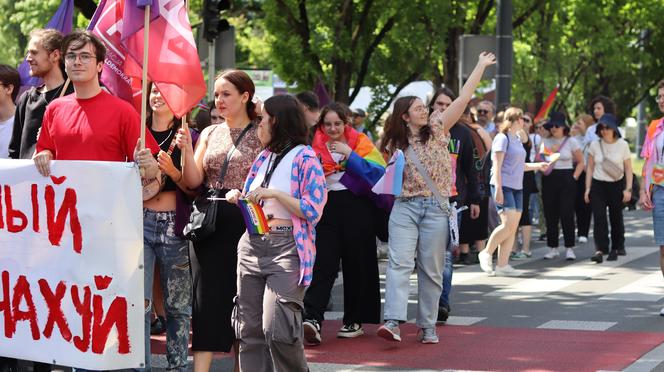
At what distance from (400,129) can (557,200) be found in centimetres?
774

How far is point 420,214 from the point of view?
9.88 meters

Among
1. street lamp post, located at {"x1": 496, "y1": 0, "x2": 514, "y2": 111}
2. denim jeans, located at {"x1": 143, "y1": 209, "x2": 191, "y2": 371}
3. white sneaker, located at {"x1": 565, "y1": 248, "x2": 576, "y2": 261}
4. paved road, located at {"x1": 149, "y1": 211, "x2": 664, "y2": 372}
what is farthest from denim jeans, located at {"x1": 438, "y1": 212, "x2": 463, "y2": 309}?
street lamp post, located at {"x1": 496, "y1": 0, "x2": 514, "y2": 111}

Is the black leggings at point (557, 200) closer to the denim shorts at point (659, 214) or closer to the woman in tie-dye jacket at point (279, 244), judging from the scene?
the denim shorts at point (659, 214)

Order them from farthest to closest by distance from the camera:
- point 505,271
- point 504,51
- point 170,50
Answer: point 504,51
point 505,271
point 170,50

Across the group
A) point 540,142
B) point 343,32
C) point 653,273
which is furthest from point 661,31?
point 653,273

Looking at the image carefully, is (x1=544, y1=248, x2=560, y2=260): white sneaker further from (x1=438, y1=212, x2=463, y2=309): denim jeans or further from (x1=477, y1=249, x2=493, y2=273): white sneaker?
(x1=438, y1=212, x2=463, y2=309): denim jeans

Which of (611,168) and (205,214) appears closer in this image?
(205,214)

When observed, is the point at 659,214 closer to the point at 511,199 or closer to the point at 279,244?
the point at 511,199

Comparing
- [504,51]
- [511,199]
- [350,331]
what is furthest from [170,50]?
[504,51]

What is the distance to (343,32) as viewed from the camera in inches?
932

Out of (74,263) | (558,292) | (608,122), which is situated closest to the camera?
(74,263)

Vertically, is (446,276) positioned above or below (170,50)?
below

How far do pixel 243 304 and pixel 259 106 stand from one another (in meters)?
1.22

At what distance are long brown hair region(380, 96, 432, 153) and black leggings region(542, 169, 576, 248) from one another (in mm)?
7225
